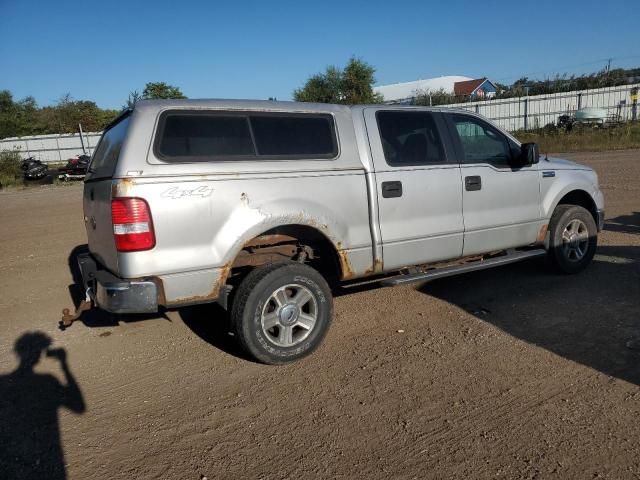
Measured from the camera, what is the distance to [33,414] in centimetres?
343

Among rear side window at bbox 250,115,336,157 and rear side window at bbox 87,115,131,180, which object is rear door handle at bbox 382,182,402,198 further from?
rear side window at bbox 87,115,131,180

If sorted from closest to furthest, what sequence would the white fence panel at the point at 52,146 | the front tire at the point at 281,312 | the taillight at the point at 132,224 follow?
1. the taillight at the point at 132,224
2. the front tire at the point at 281,312
3. the white fence panel at the point at 52,146

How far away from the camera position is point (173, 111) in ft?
Answer: 11.9

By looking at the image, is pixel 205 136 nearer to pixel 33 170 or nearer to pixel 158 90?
pixel 33 170

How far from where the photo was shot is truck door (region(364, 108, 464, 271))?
4.41m

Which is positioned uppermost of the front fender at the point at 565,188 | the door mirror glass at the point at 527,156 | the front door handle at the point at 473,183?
the door mirror glass at the point at 527,156

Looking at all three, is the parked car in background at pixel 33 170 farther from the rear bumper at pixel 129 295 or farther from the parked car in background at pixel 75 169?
the rear bumper at pixel 129 295

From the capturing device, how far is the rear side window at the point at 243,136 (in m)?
3.60

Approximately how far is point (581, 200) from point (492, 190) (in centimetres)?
173

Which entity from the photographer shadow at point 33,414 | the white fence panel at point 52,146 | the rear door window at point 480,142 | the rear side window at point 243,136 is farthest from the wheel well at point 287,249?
the white fence panel at point 52,146

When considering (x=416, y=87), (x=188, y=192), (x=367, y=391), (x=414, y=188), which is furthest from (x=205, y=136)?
(x=416, y=87)

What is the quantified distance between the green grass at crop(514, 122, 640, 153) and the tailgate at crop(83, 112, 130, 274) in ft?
67.2

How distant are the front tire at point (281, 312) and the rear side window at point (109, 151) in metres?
1.31

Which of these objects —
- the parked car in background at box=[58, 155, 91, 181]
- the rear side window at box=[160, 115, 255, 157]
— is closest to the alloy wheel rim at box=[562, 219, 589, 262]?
the rear side window at box=[160, 115, 255, 157]
